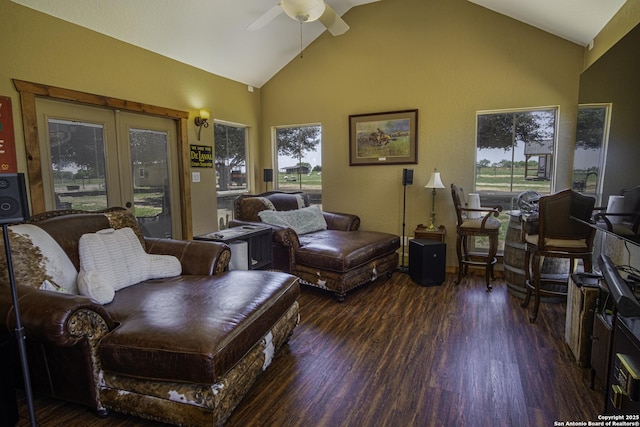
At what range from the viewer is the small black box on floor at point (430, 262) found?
3727 millimetres

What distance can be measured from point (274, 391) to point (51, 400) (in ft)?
3.99

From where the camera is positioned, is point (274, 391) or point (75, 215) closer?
point (274, 391)

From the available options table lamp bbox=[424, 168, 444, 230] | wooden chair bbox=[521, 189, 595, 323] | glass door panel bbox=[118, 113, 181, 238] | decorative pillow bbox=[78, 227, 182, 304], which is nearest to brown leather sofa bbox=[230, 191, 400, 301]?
table lamp bbox=[424, 168, 444, 230]

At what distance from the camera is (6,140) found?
258cm

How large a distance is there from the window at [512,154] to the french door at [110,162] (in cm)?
365

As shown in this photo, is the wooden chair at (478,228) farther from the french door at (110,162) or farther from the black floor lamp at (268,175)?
the french door at (110,162)

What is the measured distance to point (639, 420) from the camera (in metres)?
1.28

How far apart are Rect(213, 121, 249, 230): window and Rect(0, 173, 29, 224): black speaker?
322 centimetres

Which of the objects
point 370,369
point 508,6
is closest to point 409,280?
point 370,369

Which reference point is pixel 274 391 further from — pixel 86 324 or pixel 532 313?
pixel 532 313

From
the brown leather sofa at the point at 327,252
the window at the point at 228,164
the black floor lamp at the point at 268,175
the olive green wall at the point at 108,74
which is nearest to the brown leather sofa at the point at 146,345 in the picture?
the brown leather sofa at the point at 327,252

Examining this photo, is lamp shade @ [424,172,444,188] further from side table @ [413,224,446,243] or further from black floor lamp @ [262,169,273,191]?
black floor lamp @ [262,169,273,191]

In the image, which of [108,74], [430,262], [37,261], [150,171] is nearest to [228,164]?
[150,171]

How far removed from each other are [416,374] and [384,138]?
122 inches
